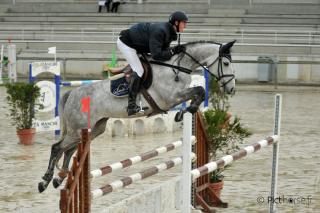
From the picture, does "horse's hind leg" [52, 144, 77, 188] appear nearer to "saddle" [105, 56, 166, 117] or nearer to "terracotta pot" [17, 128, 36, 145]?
"saddle" [105, 56, 166, 117]

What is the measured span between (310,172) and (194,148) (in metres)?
2.58

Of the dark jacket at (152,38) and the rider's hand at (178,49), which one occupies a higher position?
the dark jacket at (152,38)

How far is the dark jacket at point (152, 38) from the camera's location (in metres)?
7.79

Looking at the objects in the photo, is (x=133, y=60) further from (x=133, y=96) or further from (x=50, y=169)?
(x=50, y=169)

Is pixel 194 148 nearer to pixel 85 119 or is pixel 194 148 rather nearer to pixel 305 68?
pixel 85 119

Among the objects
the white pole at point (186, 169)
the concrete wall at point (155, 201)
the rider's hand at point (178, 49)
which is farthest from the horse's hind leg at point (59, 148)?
the white pole at point (186, 169)

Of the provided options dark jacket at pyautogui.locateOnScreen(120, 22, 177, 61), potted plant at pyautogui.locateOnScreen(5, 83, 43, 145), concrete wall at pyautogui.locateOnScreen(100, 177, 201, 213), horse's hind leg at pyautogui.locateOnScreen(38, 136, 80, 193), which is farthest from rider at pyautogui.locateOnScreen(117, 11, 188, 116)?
potted plant at pyautogui.locateOnScreen(5, 83, 43, 145)

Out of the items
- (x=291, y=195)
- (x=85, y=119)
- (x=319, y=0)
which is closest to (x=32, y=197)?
(x=85, y=119)

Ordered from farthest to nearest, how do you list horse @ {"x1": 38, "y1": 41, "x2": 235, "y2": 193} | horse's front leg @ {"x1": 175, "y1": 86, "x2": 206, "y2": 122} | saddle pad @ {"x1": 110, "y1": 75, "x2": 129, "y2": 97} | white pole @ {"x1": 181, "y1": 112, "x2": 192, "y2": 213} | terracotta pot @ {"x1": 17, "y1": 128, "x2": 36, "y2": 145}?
1. terracotta pot @ {"x1": 17, "y1": 128, "x2": 36, "y2": 145}
2. saddle pad @ {"x1": 110, "y1": 75, "x2": 129, "y2": 97}
3. horse @ {"x1": 38, "y1": 41, "x2": 235, "y2": 193}
4. horse's front leg @ {"x1": 175, "y1": 86, "x2": 206, "y2": 122}
5. white pole @ {"x1": 181, "y1": 112, "x2": 192, "y2": 213}

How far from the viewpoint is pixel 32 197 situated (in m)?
7.98

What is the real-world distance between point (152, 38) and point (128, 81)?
24.6 inches

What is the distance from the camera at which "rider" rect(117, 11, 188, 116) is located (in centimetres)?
779

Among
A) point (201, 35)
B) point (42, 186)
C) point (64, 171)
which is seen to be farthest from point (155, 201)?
point (201, 35)

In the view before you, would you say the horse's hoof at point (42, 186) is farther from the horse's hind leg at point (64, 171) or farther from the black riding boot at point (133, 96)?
the black riding boot at point (133, 96)
